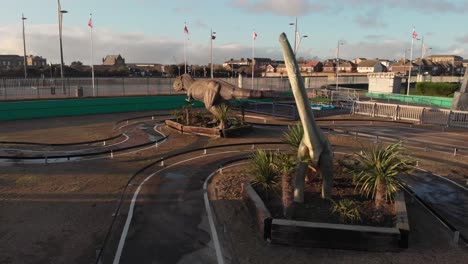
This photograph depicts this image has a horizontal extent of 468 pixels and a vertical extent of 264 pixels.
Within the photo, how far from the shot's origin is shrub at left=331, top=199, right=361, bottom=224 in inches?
358

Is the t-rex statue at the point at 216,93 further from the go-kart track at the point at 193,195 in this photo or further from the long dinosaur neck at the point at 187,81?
the go-kart track at the point at 193,195

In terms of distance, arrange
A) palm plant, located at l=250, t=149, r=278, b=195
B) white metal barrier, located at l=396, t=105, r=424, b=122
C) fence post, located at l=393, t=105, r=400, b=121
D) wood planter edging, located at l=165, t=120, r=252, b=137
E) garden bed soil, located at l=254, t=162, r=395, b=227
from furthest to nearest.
Answer: fence post, located at l=393, t=105, r=400, b=121 < white metal barrier, located at l=396, t=105, r=424, b=122 < wood planter edging, located at l=165, t=120, r=252, b=137 < palm plant, located at l=250, t=149, r=278, b=195 < garden bed soil, located at l=254, t=162, r=395, b=227

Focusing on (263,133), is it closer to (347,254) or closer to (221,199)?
(221,199)

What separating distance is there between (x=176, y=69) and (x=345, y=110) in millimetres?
79843

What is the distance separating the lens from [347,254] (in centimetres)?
830

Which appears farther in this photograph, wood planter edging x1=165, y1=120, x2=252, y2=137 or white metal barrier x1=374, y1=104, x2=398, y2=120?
white metal barrier x1=374, y1=104, x2=398, y2=120

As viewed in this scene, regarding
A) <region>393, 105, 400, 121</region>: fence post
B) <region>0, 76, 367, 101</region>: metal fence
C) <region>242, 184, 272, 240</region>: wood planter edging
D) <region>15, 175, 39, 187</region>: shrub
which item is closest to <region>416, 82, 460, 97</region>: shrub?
<region>0, 76, 367, 101</region>: metal fence

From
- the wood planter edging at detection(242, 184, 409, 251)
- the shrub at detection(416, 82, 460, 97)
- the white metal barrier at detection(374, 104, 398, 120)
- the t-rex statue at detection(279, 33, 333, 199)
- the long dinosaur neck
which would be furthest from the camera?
the shrub at detection(416, 82, 460, 97)

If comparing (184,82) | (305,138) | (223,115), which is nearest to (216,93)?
(223,115)

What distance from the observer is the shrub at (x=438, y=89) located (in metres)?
53.8

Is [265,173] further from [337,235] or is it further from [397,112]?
[397,112]

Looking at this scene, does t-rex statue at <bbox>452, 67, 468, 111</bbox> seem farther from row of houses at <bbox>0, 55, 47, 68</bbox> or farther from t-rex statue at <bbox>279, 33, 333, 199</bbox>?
row of houses at <bbox>0, 55, 47, 68</bbox>

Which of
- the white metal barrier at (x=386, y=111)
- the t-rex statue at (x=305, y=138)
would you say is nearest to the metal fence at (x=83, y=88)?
the white metal barrier at (x=386, y=111)

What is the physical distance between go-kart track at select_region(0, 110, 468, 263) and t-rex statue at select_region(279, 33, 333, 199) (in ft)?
7.08
